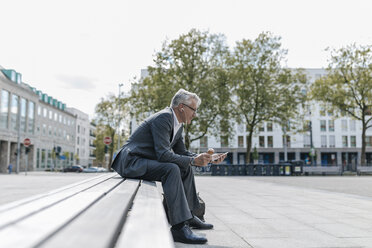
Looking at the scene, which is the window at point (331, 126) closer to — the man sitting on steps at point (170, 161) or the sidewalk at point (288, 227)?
the sidewalk at point (288, 227)

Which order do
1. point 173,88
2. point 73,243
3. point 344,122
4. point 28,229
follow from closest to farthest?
point 73,243
point 28,229
point 173,88
point 344,122

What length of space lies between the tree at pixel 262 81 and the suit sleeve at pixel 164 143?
27385 mm

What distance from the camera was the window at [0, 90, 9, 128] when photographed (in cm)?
3991

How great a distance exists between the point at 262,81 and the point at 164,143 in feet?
94.6

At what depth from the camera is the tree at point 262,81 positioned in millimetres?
30609

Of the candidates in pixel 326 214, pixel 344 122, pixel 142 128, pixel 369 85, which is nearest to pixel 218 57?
pixel 369 85

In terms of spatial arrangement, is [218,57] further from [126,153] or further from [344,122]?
[344,122]

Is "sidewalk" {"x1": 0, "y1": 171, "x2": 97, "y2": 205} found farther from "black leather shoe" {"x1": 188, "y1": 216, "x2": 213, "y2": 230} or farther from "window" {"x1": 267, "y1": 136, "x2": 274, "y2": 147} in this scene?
"window" {"x1": 267, "y1": 136, "x2": 274, "y2": 147}

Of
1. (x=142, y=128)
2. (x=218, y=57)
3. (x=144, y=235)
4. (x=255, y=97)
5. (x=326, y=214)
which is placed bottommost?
(x=326, y=214)

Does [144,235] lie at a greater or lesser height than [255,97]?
lesser

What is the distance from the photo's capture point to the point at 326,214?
5.89m

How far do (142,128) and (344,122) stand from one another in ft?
209

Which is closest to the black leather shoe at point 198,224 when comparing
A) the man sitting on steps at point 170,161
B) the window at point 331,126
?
the man sitting on steps at point 170,161

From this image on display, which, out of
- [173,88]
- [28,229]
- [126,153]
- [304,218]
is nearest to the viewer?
[28,229]
